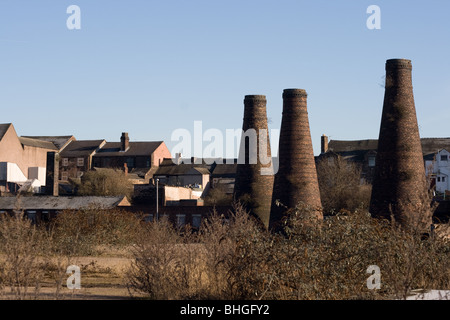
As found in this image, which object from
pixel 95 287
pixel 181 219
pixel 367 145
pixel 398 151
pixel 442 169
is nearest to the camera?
pixel 95 287

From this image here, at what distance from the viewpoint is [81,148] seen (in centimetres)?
8231

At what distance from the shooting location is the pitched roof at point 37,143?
7606cm

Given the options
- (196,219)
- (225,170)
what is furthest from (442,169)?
(196,219)

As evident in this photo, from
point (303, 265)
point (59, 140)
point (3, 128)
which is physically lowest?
point (303, 265)

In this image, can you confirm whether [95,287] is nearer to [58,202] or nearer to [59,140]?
[58,202]

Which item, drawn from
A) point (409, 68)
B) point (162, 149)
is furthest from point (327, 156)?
point (409, 68)

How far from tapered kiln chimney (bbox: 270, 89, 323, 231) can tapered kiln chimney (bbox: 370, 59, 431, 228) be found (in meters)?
4.14

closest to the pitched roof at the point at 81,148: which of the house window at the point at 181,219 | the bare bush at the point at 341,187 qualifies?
the bare bush at the point at 341,187

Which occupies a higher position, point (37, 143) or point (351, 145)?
point (37, 143)

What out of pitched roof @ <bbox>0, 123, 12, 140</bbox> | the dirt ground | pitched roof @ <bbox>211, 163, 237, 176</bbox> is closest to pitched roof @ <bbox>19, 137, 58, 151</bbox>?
pitched roof @ <bbox>0, 123, 12, 140</bbox>

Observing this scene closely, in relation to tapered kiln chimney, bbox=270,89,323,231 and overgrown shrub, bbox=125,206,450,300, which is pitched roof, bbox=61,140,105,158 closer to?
tapered kiln chimney, bbox=270,89,323,231

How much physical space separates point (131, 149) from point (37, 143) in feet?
36.4

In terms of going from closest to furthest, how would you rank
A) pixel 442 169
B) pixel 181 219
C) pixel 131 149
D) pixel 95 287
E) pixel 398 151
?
pixel 95 287, pixel 398 151, pixel 181 219, pixel 442 169, pixel 131 149

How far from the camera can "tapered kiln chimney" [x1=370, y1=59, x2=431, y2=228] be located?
108 feet
